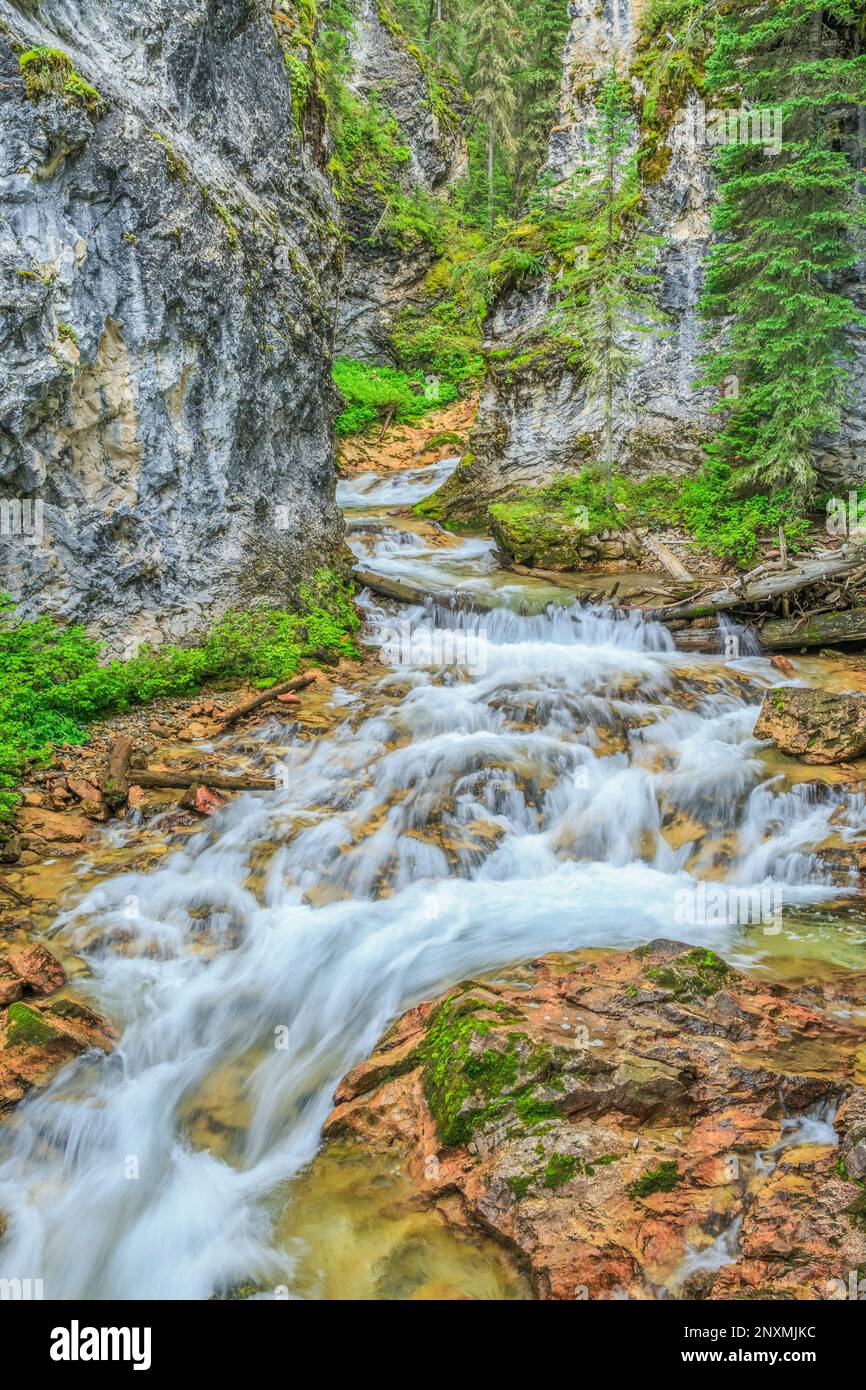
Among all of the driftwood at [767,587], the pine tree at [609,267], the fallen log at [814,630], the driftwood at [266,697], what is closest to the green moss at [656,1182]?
the driftwood at [266,697]

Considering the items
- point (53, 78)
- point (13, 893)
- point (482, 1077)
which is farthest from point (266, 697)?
point (53, 78)

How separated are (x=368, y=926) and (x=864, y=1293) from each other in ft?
13.7

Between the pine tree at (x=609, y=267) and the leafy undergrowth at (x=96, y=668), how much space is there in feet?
26.7

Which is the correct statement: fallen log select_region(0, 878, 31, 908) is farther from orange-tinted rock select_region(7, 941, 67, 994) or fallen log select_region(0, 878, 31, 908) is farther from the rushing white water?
orange-tinted rock select_region(7, 941, 67, 994)

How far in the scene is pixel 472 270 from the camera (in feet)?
63.0

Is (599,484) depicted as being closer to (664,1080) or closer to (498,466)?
(498,466)

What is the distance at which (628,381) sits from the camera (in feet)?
55.7

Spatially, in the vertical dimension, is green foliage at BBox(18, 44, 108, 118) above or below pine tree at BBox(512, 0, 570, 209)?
below

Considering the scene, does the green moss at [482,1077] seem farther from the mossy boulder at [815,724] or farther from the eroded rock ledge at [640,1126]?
the mossy boulder at [815,724]

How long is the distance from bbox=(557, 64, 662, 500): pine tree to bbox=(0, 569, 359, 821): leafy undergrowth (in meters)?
8.14

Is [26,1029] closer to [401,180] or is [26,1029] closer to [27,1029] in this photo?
[27,1029]

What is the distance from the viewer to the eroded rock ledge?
3240mm

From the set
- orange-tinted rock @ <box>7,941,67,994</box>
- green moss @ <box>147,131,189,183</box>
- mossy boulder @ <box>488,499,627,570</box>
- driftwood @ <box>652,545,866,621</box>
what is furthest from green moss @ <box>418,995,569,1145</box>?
mossy boulder @ <box>488,499,627,570</box>

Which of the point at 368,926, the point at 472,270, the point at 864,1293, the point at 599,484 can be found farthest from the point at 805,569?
the point at 472,270
